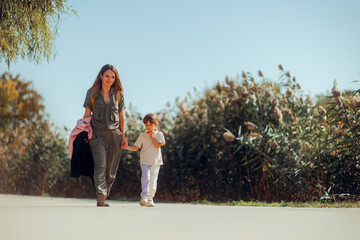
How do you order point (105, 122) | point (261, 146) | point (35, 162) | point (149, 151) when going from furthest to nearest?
point (35, 162), point (261, 146), point (149, 151), point (105, 122)

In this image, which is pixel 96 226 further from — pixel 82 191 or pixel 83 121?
pixel 82 191

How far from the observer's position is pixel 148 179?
695 cm

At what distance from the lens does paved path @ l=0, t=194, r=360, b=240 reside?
4.13 meters

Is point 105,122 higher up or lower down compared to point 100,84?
lower down

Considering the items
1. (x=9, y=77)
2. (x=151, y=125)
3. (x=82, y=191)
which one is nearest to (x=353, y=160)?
(x=151, y=125)

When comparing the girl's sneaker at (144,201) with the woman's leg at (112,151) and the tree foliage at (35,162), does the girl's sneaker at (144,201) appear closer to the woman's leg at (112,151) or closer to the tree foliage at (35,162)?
the woman's leg at (112,151)

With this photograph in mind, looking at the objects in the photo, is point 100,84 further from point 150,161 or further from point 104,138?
point 150,161

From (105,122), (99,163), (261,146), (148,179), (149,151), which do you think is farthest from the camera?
(261,146)

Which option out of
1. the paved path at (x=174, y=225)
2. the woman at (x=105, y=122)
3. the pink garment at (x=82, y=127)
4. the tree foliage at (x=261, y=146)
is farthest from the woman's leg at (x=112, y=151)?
the tree foliage at (x=261, y=146)

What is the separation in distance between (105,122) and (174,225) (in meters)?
2.54

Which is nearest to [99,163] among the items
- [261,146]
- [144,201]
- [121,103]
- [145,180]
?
[145,180]

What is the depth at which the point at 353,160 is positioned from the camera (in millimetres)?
8344

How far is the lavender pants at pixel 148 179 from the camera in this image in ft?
22.7

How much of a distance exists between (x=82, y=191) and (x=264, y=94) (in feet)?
19.7
